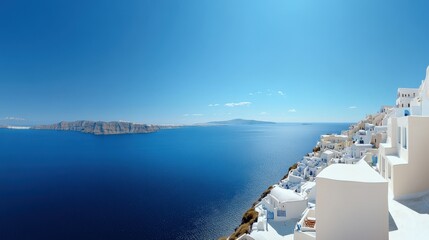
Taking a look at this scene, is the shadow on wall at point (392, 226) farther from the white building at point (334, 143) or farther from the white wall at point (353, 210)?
the white building at point (334, 143)

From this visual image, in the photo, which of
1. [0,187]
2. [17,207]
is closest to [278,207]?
[17,207]

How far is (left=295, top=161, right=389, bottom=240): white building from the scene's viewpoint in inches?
217

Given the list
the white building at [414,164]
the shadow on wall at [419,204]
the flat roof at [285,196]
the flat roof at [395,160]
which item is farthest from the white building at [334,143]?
the shadow on wall at [419,204]

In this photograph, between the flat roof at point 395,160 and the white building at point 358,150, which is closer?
the flat roof at point 395,160

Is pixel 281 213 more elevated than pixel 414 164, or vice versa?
pixel 414 164

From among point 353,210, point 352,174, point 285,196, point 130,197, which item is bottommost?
point 130,197

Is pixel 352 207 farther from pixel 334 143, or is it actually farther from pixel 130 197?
pixel 130 197

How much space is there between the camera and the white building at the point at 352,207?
217 inches

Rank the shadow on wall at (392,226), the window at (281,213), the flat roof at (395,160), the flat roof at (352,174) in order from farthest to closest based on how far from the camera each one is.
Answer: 1. the window at (281,213)
2. the flat roof at (395,160)
3. the shadow on wall at (392,226)
4. the flat roof at (352,174)

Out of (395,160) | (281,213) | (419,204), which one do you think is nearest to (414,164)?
(395,160)

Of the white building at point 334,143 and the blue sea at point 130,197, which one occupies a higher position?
the white building at point 334,143

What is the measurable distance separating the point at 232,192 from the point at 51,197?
26.2 metres

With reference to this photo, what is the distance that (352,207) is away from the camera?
5633mm

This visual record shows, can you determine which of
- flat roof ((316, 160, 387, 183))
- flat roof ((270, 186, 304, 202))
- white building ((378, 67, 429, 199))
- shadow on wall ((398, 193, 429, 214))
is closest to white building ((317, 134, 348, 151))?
Result: flat roof ((270, 186, 304, 202))
